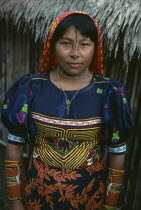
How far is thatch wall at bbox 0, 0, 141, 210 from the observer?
1805mm

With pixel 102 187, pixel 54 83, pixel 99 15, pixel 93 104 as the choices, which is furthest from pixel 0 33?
pixel 102 187

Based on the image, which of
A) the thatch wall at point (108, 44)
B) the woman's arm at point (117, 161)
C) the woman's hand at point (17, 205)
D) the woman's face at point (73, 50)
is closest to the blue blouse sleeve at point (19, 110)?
the woman's face at point (73, 50)

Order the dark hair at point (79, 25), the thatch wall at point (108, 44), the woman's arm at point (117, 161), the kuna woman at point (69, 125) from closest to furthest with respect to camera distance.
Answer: the dark hair at point (79, 25), the kuna woman at point (69, 125), the woman's arm at point (117, 161), the thatch wall at point (108, 44)

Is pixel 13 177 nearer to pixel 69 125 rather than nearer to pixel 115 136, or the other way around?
pixel 69 125

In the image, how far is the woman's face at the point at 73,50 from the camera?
1391mm

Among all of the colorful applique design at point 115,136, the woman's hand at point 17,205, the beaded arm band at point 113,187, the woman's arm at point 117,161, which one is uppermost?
the colorful applique design at point 115,136

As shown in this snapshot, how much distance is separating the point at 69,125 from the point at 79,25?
0.62 m

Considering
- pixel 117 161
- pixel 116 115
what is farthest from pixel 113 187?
pixel 116 115

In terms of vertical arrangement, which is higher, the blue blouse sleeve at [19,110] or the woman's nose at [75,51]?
the woman's nose at [75,51]

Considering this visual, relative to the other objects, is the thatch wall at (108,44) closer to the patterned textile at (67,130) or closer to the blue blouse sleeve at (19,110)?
the patterned textile at (67,130)

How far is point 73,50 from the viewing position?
1.40 meters

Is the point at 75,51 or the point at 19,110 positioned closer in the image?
the point at 75,51

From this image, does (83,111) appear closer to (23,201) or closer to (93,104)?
(93,104)

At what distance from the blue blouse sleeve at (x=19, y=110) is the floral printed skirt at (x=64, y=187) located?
0.24 meters
